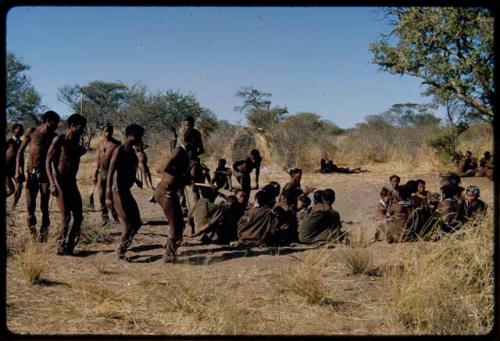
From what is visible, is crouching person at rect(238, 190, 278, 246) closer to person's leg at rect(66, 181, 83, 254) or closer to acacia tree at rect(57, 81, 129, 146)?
person's leg at rect(66, 181, 83, 254)

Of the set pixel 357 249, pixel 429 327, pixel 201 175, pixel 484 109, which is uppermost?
pixel 484 109

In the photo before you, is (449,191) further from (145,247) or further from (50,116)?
(50,116)

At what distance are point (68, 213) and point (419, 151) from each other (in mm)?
18168

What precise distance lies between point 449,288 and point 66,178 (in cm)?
514

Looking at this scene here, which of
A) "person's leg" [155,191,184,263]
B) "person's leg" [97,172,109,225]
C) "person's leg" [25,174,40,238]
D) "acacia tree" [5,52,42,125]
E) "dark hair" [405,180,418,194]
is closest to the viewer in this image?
"person's leg" [155,191,184,263]

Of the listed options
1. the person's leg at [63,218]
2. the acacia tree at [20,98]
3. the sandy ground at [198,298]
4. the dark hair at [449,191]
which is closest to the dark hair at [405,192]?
the dark hair at [449,191]

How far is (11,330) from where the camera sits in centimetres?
529

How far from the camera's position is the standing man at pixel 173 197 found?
792 cm

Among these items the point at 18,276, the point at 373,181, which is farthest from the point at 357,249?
the point at 373,181

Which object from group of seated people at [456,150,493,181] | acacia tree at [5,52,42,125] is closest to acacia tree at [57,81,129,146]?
acacia tree at [5,52,42,125]

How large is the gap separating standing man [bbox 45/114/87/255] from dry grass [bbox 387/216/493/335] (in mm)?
4266

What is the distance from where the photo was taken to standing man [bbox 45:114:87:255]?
27.3 feet

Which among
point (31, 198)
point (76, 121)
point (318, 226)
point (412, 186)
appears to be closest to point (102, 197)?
point (31, 198)

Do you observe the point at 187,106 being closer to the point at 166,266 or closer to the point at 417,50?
the point at 417,50
